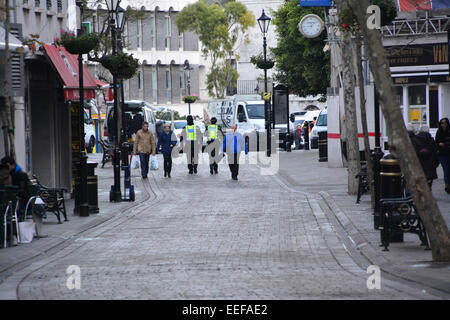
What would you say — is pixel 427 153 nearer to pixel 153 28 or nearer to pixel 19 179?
pixel 19 179

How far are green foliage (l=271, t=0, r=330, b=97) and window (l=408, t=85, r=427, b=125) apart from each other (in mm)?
9628

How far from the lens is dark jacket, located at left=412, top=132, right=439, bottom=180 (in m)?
18.8

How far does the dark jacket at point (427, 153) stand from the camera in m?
18.8

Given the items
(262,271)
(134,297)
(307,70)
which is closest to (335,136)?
(307,70)

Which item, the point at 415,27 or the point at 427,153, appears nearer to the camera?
the point at 427,153

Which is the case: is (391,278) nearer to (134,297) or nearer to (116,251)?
(134,297)

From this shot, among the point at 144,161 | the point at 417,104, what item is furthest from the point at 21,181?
the point at 417,104

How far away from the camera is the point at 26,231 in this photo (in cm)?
1520

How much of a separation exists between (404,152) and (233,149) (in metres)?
17.9

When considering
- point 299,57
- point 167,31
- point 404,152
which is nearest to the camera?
point 404,152

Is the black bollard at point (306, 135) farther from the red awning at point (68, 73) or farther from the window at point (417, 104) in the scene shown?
the red awning at point (68, 73)

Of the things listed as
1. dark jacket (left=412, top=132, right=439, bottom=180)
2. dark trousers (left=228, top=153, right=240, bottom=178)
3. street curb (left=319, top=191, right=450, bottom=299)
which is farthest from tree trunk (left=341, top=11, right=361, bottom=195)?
dark trousers (left=228, top=153, right=240, bottom=178)
